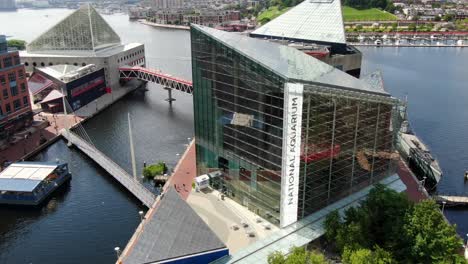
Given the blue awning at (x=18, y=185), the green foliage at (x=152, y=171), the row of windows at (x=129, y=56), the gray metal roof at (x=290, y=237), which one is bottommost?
the green foliage at (x=152, y=171)

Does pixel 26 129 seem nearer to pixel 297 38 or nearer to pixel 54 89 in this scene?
pixel 54 89

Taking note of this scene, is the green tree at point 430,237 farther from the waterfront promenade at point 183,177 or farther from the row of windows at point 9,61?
the row of windows at point 9,61

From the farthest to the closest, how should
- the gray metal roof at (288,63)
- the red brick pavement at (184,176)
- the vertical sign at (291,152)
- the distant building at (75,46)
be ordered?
the distant building at (75,46) → the red brick pavement at (184,176) → the gray metal roof at (288,63) → the vertical sign at (291,152)

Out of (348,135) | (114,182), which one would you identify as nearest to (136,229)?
(114,182)

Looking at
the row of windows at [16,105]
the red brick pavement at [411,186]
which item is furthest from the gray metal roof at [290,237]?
the row of windows at [16,105]

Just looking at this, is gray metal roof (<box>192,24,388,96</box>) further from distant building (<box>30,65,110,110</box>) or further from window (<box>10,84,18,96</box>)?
distant building (<box>30,65,110,110</box>)

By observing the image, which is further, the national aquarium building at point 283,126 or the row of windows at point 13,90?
the row of windows at point 13,90

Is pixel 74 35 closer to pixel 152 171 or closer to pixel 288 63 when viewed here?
pixel 152 171

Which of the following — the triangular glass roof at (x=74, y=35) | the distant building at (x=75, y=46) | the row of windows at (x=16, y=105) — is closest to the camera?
the row of windows at (x=16, y=105)
